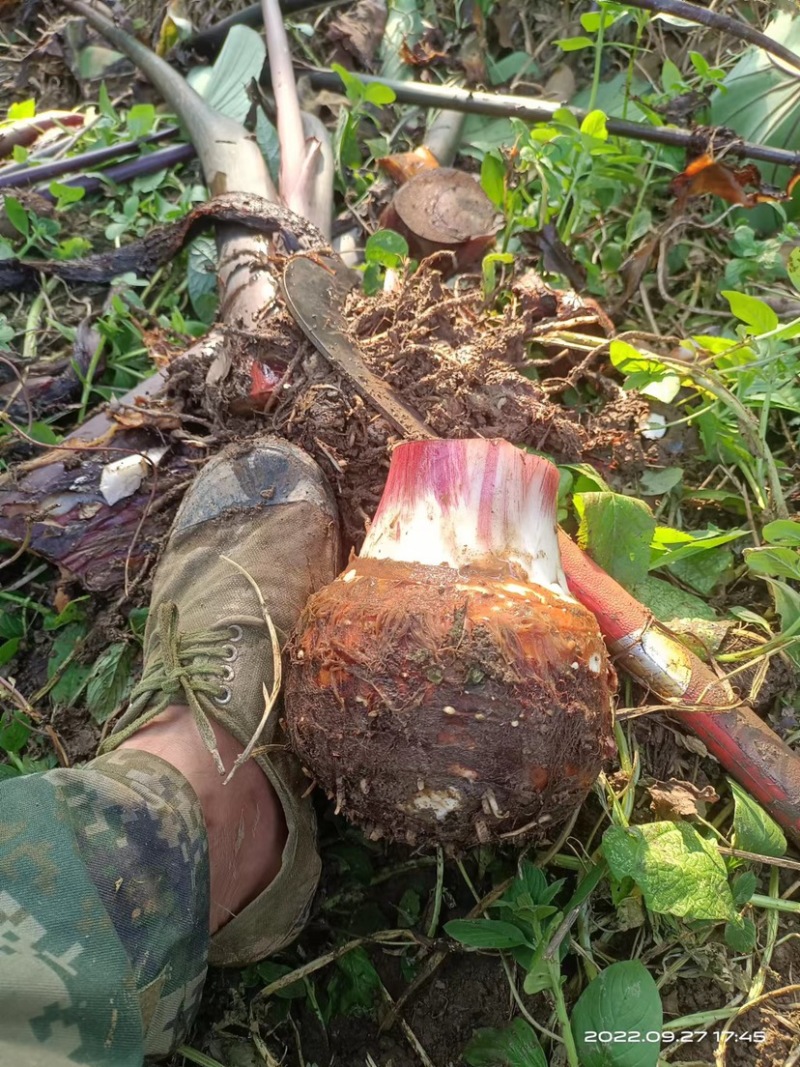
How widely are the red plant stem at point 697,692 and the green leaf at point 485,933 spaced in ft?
1.68

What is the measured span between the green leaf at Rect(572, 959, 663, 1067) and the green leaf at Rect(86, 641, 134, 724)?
3.72ft

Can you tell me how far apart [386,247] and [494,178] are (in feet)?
1.14

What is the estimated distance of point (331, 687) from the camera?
3.98 ft

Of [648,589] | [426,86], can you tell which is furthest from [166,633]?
[426,86]

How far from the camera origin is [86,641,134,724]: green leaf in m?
1.69

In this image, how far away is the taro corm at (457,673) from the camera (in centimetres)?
114

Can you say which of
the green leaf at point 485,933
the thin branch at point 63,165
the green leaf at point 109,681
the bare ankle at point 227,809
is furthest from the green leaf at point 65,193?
the green leaf at point 485,933

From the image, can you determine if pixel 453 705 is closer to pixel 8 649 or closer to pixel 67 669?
pixel 67 669

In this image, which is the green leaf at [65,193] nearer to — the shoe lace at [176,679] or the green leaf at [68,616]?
the green leaf at [68,616]

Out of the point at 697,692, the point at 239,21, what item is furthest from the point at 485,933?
the point at 239,21

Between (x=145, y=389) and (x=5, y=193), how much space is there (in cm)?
93

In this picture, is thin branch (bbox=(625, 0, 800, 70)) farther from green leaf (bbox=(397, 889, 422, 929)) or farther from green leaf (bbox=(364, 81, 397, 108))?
green leaf (bbox=(397, 889, 422, 929))

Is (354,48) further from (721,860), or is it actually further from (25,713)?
(721,860)

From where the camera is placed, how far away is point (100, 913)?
109 cm
